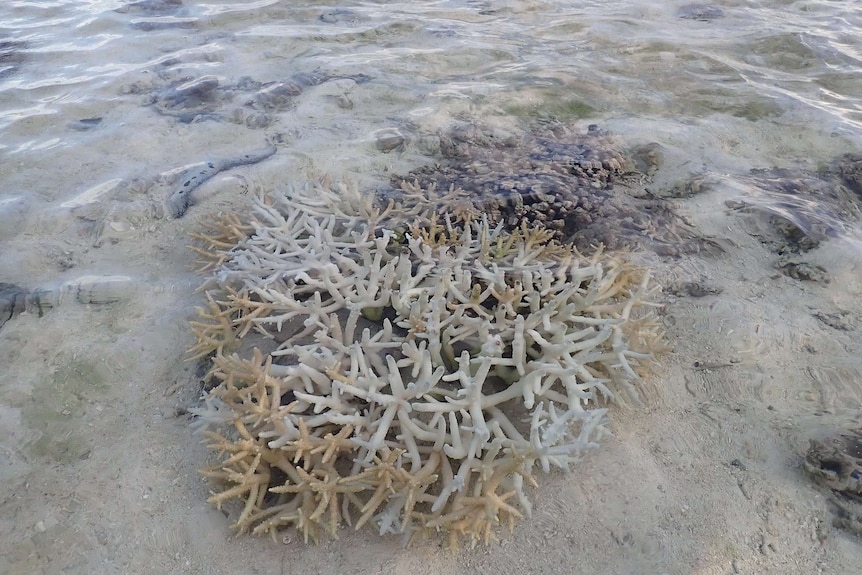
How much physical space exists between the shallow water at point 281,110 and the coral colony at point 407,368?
51 centimetres

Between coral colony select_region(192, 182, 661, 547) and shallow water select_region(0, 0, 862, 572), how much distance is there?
51cm

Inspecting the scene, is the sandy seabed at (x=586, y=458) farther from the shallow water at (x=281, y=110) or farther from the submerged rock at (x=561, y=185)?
the submerged rock at (x=561, y=185)

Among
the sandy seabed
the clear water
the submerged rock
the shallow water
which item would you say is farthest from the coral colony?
the clear water

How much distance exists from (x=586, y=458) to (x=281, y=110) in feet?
12.4

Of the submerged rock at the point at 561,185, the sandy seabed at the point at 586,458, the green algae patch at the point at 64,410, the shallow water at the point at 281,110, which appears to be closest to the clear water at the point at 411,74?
the shallow water at the point at 281,110

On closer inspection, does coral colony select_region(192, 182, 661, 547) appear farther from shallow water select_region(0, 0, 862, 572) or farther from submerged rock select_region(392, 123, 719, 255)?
shallow water select_region(0, 0, 862, 572)

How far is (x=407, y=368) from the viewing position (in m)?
2.49

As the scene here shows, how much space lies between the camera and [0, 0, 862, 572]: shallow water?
112 inches

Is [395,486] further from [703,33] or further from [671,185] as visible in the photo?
[703,33]

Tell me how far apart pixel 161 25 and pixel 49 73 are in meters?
1.41

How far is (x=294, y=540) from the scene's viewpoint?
208 cm

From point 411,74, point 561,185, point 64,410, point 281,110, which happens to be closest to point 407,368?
point 64,410

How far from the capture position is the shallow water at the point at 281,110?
9.33ft

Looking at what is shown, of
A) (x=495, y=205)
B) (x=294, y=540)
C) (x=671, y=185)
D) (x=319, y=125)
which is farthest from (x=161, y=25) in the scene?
(x=294, y=540)
